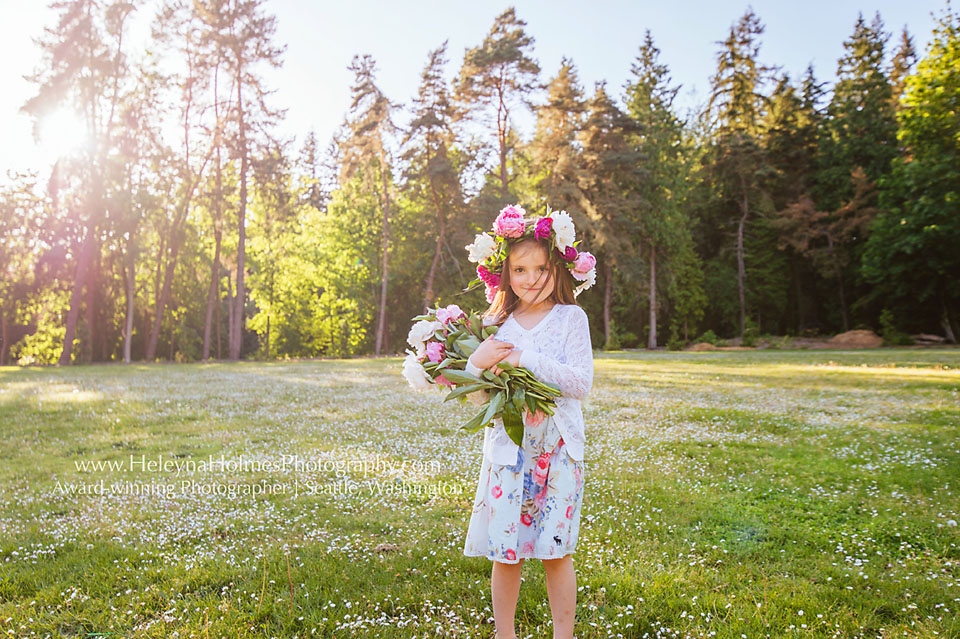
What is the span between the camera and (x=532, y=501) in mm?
2883

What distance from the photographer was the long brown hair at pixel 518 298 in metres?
3.16

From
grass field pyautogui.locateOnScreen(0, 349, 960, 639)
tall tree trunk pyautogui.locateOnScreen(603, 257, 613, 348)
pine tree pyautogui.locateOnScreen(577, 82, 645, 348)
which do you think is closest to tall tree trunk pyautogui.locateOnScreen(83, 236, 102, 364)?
grass field pyautogui.locateOnScreen(0, 349, 960, 639)

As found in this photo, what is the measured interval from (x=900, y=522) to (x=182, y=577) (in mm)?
5818

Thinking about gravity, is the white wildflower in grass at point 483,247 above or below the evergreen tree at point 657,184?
below

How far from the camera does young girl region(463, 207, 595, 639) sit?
9.22ft

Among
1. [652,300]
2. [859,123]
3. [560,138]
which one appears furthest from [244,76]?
[859,123]

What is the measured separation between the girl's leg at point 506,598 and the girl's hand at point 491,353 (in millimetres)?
1068

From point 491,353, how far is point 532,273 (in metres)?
0.55

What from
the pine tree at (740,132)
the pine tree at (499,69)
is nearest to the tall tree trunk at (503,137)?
the pine tree at (499,69)

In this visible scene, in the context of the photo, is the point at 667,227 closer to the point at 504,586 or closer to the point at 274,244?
the point at 274,244

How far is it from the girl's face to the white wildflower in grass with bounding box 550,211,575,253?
0.35 feet

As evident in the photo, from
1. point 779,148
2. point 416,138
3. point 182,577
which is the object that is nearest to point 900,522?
point 182,577

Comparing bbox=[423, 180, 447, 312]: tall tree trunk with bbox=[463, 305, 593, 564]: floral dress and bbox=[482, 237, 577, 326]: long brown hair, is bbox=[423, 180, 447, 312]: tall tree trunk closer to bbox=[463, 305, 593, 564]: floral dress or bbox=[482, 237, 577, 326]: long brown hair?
bbox=[482, 237, 577, 326]: long brown hair

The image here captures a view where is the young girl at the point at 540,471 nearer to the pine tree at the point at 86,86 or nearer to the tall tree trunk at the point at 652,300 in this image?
the pine tree at the point at 86,86
